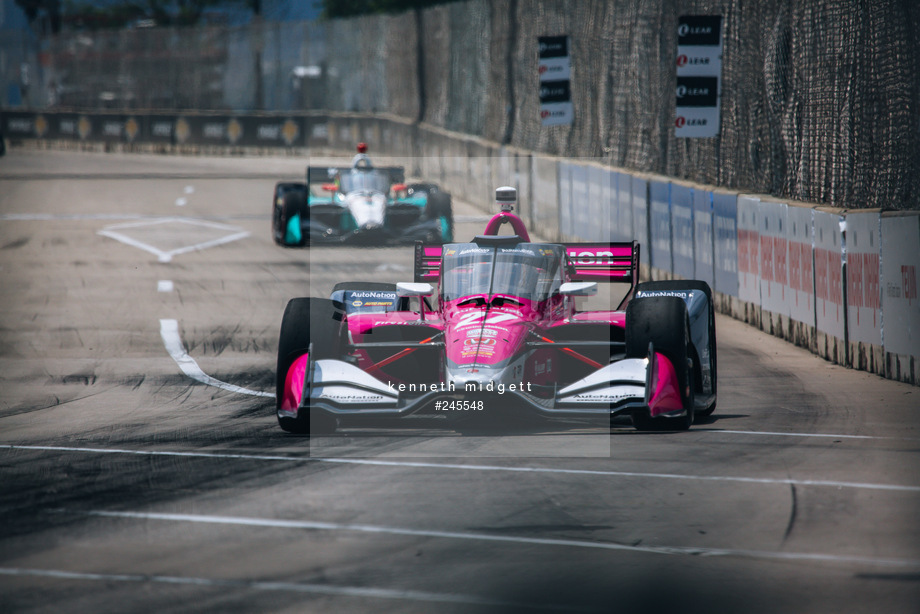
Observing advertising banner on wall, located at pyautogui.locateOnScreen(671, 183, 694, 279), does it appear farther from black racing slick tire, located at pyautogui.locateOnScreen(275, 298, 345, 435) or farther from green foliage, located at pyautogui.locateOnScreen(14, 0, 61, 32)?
green foliage, located at pyautogui.locateOnScreen(14, 0, 61, 32)

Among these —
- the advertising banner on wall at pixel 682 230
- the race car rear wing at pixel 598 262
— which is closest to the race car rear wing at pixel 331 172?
the advertising banner on wall at pixel 682 230

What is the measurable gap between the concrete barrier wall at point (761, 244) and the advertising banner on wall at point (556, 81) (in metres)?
0.86

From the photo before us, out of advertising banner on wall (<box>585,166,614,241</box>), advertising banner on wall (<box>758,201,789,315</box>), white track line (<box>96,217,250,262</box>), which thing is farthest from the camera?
white track line (<box>96,217,250,262</box>)

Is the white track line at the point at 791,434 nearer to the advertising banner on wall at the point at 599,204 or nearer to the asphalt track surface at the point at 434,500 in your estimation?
the asphalt track surface at the point at 434,500

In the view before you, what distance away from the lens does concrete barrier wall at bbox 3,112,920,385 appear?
10622 mm

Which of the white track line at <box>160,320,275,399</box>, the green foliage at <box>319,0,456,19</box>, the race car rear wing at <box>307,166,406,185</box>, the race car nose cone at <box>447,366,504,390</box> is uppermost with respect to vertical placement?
the green foliage at <box>319,0,456,19</box>

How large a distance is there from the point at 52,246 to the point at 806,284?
1417 centimetres

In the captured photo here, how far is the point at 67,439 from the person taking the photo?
893 centimetres

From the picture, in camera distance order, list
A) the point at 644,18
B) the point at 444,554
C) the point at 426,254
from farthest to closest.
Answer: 1. the point at 644,18
2. the point at 426,254
3. the point at 444,554

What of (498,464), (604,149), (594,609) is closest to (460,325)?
(498,464)

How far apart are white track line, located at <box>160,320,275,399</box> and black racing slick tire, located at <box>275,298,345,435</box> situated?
5.32 ft

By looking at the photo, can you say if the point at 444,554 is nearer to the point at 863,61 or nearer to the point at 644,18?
the point at 863,61

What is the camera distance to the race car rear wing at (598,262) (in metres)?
10.8

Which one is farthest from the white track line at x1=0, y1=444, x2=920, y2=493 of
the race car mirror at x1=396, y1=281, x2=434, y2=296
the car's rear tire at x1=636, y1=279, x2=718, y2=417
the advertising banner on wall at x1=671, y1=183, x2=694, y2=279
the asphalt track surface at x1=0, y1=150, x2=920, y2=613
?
the advertising banner on wall at x1=671, y1=183, x2=694, y2=279
